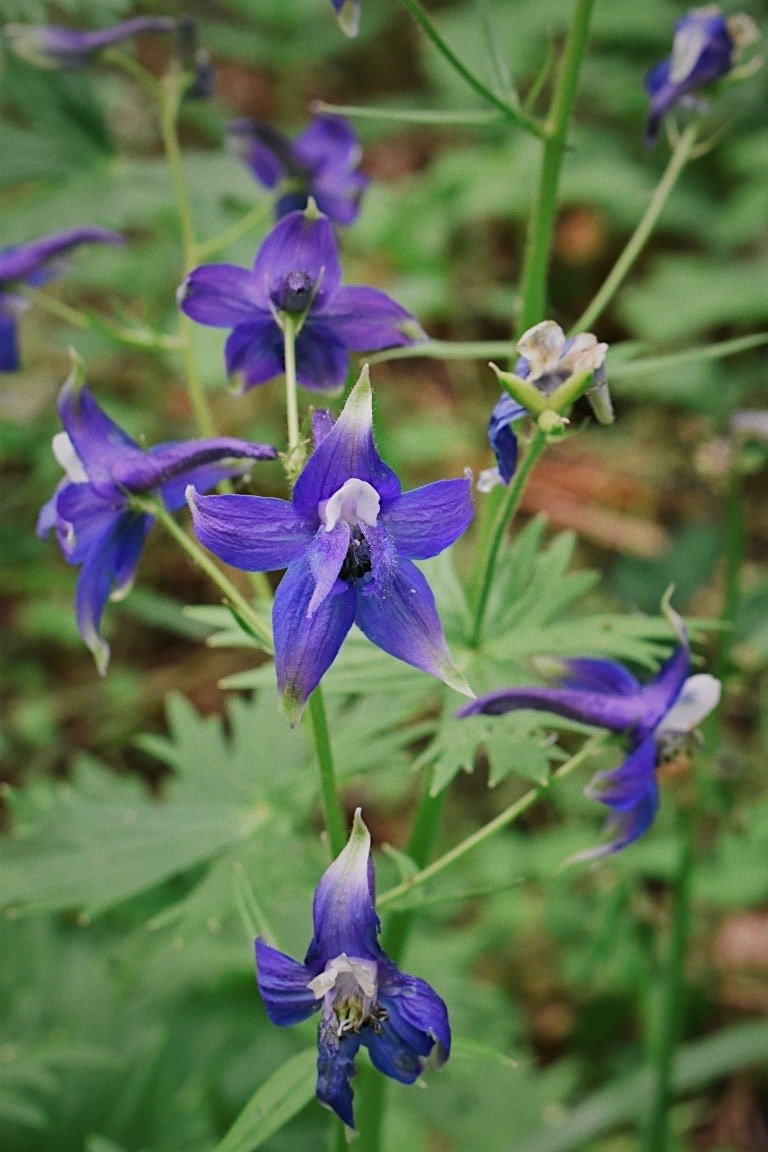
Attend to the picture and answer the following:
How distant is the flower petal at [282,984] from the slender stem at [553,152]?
2.89ft

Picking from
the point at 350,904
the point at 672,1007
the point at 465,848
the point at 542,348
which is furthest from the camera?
the point at 672,1007

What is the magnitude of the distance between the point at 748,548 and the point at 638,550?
1.24 ft

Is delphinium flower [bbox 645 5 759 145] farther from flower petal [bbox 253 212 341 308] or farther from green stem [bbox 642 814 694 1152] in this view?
green stem [bbox 642 814 694 1152]

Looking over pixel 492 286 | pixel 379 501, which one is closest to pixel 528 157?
pixel 492 286

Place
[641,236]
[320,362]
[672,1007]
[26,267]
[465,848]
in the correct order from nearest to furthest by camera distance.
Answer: [465,848], [320,362], [641,236], [26,267], [672,1007]

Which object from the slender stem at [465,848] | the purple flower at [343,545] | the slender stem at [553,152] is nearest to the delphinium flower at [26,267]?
the slender stem at [553,152]

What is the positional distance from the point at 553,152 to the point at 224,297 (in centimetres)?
→ 48

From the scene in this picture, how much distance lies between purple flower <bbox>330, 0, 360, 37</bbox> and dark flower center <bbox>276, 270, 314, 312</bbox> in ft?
1.07

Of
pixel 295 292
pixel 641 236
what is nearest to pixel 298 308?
pixel 295 292

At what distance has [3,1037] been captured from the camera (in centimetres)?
206

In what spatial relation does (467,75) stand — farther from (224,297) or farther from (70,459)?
(70,459)

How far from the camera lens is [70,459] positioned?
1.35 metres

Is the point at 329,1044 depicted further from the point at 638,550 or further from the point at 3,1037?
the point at 638,550

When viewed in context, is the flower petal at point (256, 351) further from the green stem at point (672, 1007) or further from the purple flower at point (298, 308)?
the green stem at point (672, 1007)
